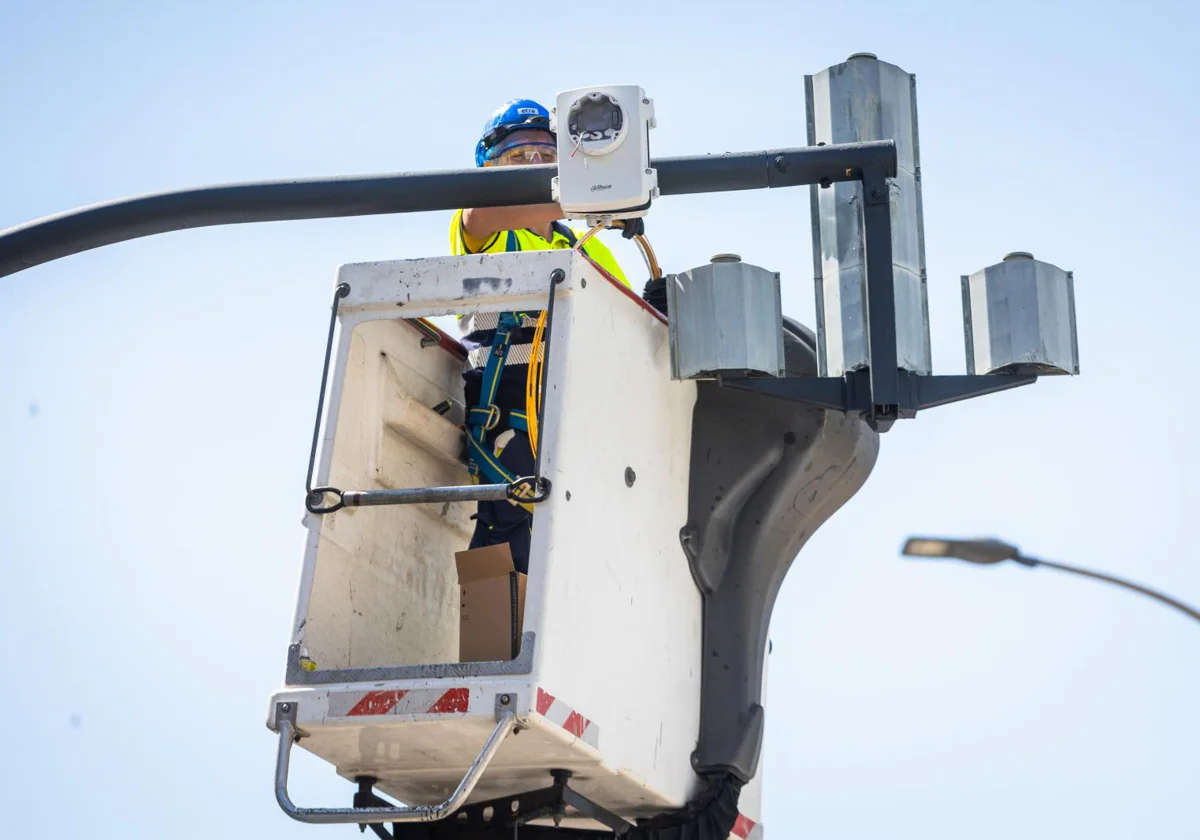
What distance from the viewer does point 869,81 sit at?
1077 centimetres

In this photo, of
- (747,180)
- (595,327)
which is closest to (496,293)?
(595,327)

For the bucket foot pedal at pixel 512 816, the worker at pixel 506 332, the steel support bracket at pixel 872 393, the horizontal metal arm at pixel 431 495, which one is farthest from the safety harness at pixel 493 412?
the bucket foot pedal at pixel 512 816

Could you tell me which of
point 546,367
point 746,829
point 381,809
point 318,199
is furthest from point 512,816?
point 318,199

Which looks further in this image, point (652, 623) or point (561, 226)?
point (561, 226)

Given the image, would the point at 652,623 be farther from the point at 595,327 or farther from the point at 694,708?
the point at 595,327

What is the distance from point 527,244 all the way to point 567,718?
2.57 metres

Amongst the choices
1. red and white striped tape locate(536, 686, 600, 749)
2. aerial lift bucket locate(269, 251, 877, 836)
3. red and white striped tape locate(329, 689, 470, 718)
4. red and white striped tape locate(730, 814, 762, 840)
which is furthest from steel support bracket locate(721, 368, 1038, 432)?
red and white striped tape locate(329, 689, 470, 718)

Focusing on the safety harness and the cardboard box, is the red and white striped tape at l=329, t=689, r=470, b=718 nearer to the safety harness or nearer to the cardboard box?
the cardboard box

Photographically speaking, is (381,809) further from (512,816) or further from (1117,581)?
(1117,581)

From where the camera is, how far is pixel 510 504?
10156 millimetres

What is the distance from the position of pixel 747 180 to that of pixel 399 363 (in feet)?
6.52

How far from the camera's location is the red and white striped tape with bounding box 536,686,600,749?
880 centimetres

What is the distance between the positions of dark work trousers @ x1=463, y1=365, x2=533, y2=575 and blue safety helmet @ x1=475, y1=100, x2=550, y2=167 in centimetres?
127

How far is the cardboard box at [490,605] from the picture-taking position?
9336 millimetres
